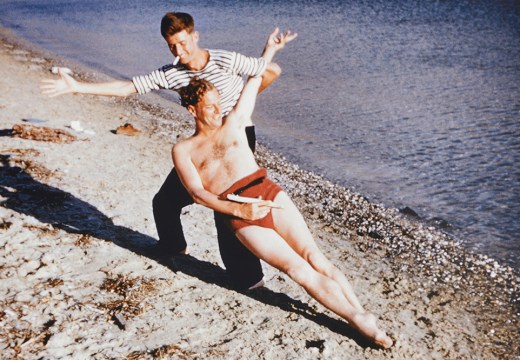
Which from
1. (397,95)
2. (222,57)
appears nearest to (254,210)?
(222,57)

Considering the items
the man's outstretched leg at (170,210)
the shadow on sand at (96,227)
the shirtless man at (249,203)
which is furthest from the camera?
the man's outstretched leg at (170,210)

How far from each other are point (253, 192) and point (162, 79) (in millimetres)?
1260

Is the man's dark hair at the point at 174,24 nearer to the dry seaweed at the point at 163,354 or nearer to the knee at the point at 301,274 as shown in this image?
the knee at the point at 301,274

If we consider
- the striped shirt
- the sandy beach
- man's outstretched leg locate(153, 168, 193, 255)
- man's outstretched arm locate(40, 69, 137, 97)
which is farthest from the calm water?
man's outstretched arm locate(40, 69, 137, 97)

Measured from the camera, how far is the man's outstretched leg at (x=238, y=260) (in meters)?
3.80

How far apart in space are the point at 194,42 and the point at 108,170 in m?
3.39

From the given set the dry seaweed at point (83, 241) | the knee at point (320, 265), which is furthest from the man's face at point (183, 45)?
the dry seaweed at point (83, 241)

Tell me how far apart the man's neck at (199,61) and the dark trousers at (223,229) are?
66cm

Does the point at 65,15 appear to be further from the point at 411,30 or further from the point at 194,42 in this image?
the point at 194,42

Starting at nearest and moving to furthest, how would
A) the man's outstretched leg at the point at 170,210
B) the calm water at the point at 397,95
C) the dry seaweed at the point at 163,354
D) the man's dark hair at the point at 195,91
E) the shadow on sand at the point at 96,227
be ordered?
the dry seaweed at the point at 163,354 → the man's dark hair at the point at 195,91 → the shadow on sand at the point at 96,227 → the man's outstretched leg at the point at 170,210 → the calm water at the point at 397,95

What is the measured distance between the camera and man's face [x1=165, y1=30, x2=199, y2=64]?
3445 mm

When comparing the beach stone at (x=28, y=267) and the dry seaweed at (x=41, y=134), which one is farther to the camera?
the dry seaweed at (x=41, y=134)

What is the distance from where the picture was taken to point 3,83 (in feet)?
36.4

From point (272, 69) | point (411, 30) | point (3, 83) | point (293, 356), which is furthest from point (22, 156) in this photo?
point (411, 30)
